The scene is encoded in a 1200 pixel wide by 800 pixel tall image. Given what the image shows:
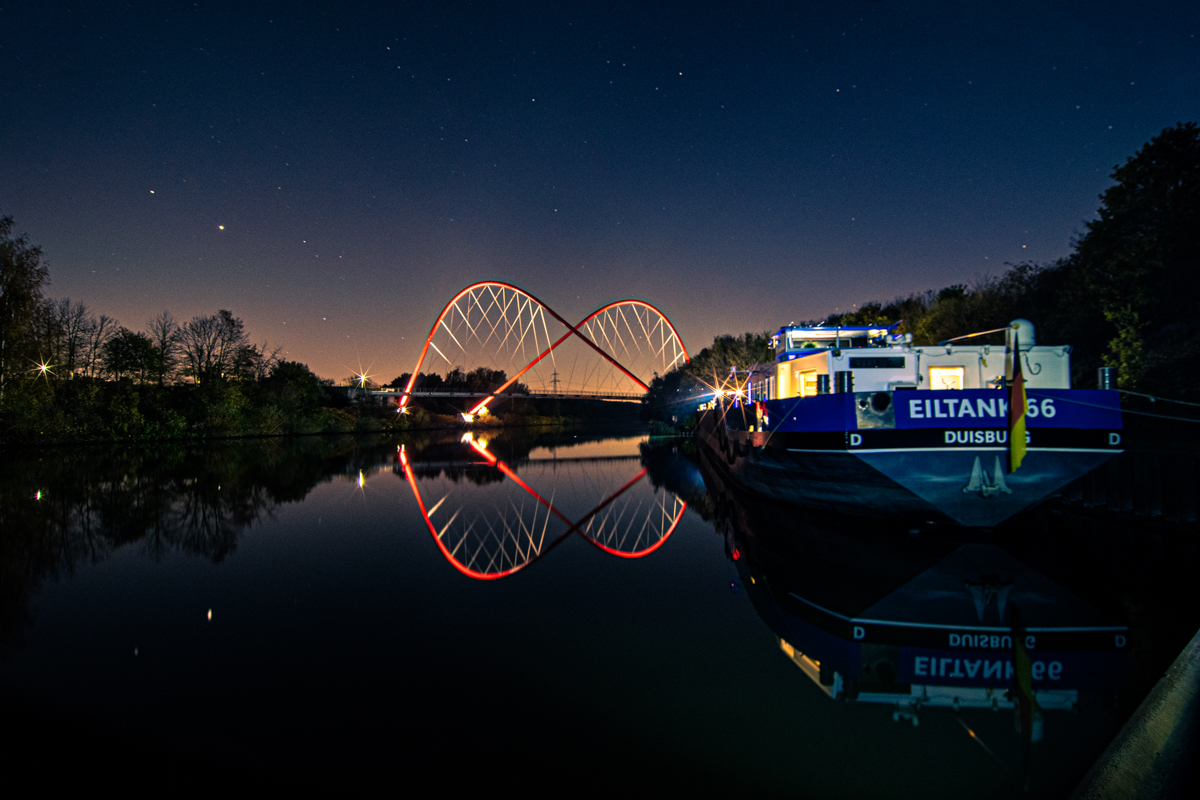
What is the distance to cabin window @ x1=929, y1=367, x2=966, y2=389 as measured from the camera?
35.8 feet

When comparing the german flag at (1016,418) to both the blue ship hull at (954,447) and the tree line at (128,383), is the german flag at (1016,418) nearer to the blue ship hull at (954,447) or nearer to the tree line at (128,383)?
the blue ship hull at (954,447)

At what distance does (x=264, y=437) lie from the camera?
4859 centimetres

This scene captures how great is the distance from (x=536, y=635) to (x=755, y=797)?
8.84 ft

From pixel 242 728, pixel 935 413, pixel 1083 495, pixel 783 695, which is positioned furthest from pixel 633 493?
pixel 242 728

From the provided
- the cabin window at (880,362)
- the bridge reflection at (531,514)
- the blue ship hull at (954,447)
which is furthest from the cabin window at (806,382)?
the bridge reflection at (531,514)

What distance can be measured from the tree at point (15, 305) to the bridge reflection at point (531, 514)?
2735 centimetres

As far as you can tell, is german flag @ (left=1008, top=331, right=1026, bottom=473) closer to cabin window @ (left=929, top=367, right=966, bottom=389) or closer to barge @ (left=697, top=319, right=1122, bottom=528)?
barge @ (left=697, top=319, right=1122, bottom=528)

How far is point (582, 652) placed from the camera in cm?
486

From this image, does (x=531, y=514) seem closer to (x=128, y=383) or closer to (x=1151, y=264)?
(x=1151, y=264)

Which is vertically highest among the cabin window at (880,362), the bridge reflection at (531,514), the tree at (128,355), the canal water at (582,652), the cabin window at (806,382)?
the tree at (128,355)

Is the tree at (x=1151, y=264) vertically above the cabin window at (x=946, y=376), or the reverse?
the tree at (x=1151, y=264)

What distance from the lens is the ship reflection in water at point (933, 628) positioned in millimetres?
4105

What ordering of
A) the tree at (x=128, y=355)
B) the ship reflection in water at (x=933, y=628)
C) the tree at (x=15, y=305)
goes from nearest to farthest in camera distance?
the ship reflection in water at (x=933, y=628), the tree at (x=15, y=305), the tree at (x=128, y=355)

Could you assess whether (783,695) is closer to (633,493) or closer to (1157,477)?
(1157,477)
